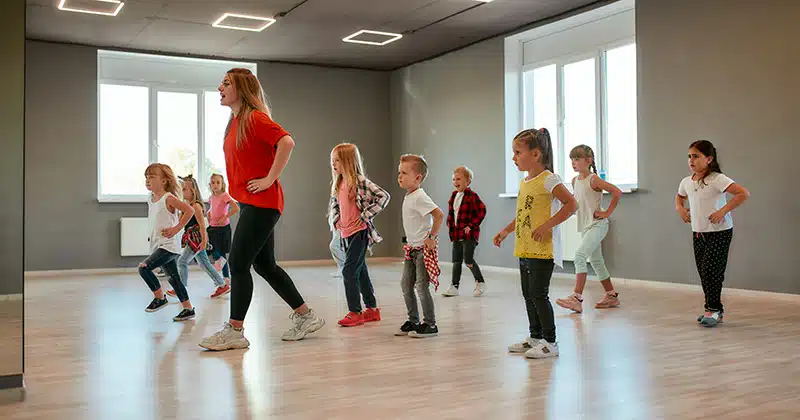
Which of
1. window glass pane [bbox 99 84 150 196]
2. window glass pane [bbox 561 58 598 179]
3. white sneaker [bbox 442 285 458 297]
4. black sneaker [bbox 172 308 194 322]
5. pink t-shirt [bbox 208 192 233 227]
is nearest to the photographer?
black sneaker [bbox 172 308 194 322]

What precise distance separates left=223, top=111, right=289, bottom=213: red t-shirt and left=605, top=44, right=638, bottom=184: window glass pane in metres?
5.12

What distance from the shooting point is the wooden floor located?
8.36 ft

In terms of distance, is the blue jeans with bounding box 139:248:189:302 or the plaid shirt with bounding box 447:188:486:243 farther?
the plaid shirt with bounding box 447:188:486:243

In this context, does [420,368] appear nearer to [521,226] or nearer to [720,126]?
[521,226]

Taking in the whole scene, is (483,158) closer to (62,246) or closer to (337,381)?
(62,246)

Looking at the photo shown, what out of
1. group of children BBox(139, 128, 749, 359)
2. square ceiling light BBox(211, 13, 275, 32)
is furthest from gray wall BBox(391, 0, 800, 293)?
square ceiling light BBox(211, 13, 275, 32)

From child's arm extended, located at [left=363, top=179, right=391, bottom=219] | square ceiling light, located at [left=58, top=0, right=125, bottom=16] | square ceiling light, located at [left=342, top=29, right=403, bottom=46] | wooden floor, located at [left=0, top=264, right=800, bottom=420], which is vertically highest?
square ceiling light, located at [left=342, top=29, right=403, bottom=46]

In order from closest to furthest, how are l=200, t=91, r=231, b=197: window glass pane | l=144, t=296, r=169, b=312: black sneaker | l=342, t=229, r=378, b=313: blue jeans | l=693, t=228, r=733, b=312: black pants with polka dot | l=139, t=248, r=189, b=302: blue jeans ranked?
l=342, t=229, r=378, b=313: blue jeans
l=693, t=228, r=733, b=312: black pants with polka dot
l=139, t=248, r=189, b=302: blue jeans
l=144, t=296, r=169, b=312: black sneaker
l=200, t=91, r=231, b=197: window glass pane

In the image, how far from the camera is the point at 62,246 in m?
9.57

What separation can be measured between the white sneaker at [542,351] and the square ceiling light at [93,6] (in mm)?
6099

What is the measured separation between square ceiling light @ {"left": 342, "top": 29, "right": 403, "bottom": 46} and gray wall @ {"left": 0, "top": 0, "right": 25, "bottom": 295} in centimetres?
663

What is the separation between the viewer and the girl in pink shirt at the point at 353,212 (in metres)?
4.48

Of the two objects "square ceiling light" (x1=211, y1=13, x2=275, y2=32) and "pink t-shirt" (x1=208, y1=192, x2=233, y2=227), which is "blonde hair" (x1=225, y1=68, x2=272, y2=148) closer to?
"pink t-shirt" (x1=208, y1=192, x2=233, y2=227)

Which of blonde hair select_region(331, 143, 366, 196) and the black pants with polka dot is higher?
blonde hair select_region(331, 143, 366, 196)
